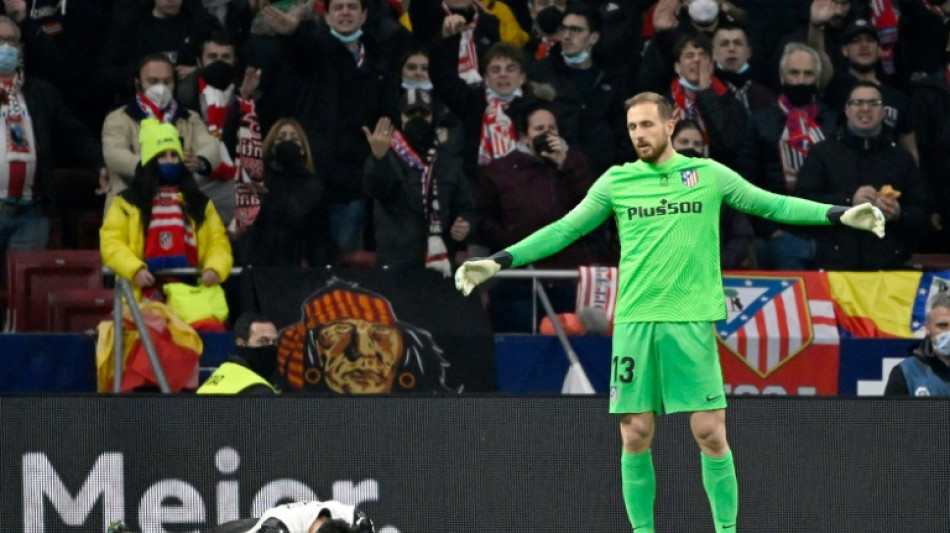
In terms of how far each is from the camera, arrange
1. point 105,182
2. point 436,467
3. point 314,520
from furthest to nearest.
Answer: point 105,182
point 436,467
point 314,520

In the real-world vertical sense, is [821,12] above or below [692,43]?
above

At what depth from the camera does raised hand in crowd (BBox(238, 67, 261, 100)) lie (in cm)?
1431

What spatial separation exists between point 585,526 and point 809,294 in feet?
15.1

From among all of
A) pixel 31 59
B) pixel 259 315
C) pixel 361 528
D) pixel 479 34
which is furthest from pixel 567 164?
pixel 361 528

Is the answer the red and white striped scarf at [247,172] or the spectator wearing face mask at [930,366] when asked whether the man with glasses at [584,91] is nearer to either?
the red and white striped scarf at [247,172]

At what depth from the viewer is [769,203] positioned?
30.2ft

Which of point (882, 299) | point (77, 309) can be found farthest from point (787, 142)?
point (77, 309)

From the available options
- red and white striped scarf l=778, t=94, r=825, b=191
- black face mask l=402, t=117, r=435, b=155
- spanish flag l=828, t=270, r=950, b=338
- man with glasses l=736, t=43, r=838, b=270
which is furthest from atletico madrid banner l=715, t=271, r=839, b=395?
black face mask l=402, t=117, r=435, b=155

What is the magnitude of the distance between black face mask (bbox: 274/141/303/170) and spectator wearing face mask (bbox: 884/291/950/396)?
14.5ft

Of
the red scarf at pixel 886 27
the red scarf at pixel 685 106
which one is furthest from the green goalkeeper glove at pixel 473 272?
the red scarf at pixel 886 27

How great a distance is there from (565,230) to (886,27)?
7495mm

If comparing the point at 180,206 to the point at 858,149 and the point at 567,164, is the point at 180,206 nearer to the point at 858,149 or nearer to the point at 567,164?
the point at 567,164

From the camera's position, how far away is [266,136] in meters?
14.1

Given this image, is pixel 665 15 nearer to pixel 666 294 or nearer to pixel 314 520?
pixel 666 294
